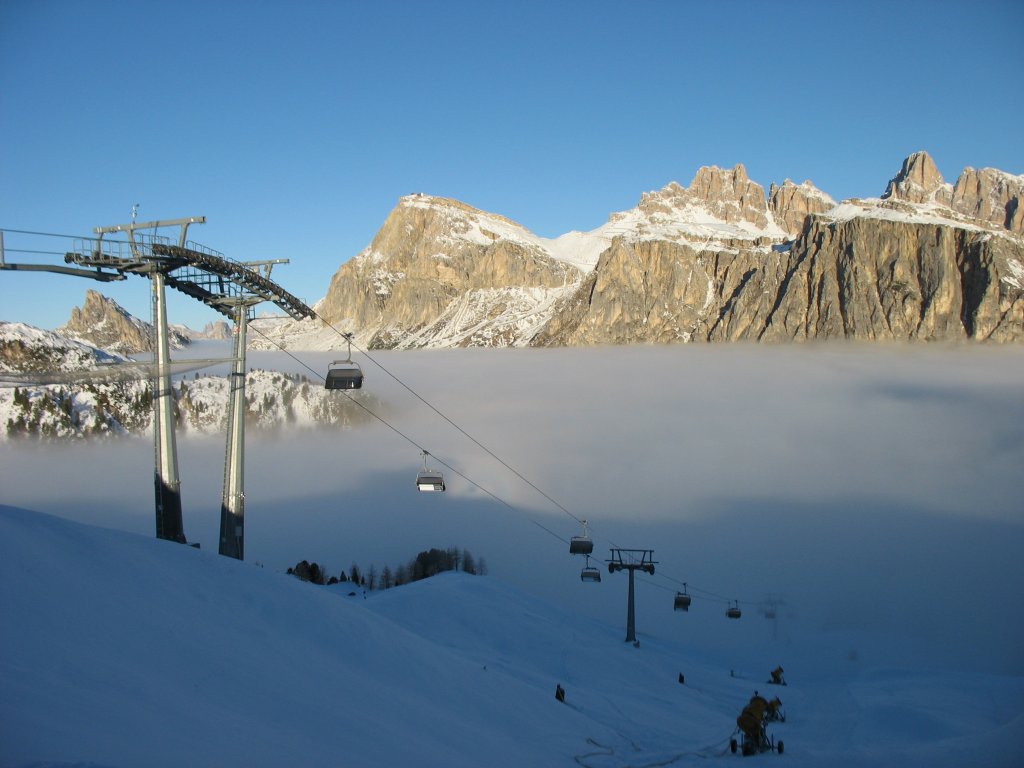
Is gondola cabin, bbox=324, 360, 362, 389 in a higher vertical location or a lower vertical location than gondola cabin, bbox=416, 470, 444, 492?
higher

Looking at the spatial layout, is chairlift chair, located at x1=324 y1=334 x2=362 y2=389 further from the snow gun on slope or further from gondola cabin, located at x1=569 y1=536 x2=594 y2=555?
gondola cabin, located at x1=569 y1=536 x2=594 y2=555

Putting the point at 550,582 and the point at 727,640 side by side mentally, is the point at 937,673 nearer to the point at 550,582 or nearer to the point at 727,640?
the point at 727,640

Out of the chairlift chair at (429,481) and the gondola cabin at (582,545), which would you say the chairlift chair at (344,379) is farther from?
the gondola cabin at (582,545)

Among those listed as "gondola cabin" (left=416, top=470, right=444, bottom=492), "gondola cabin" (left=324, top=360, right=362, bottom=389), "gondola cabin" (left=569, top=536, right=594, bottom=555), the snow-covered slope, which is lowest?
"gondola cabin" (left=569, top=536, right=594, bottom=555)

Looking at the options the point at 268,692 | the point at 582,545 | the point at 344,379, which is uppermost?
the point at 344,379

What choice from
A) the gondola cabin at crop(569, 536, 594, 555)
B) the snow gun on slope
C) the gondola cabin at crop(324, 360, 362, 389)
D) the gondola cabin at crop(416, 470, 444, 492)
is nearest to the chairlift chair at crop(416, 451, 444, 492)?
the gondola cabin at crop(416, 470, 444, 492)

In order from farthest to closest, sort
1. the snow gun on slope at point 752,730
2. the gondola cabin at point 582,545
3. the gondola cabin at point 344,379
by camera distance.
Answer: the gondola cabin at point 582,545
the gondola cabin at point 344,379
the snow gun on slope at point 752,730

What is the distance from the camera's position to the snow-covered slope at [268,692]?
38.6ft

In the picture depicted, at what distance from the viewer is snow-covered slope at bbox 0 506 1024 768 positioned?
11.8m

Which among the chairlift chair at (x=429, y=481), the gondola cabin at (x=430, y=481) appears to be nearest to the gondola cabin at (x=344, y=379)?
the chairlift chair at (x=429, y=481)

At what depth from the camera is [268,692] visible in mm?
15172

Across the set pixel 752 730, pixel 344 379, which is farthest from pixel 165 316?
pixel 752 730

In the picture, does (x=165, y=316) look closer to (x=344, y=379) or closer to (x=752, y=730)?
(x=344, y=379)

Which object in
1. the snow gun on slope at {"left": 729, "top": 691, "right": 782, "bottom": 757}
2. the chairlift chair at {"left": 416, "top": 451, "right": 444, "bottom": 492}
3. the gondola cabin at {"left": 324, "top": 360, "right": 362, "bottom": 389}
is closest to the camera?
the snow gun on slope at {"left": 729, "top": 691, "right": 782, "bottom": 757}
